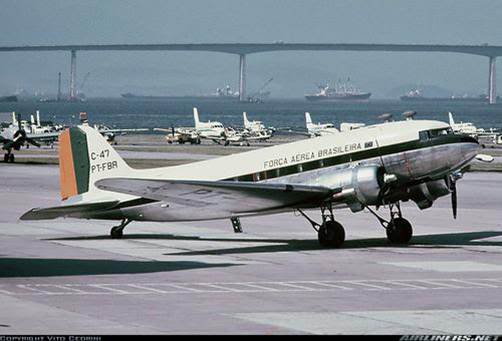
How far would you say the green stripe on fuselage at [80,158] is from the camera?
1619 inches

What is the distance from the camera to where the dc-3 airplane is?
3734 centimetres

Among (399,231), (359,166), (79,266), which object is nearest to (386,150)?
(359,166)

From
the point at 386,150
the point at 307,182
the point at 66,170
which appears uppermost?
the point at 386,150

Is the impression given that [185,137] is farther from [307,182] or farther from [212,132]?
[307,182]

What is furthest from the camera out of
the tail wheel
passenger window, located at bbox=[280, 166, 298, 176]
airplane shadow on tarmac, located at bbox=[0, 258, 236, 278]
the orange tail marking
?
the orange tail marking

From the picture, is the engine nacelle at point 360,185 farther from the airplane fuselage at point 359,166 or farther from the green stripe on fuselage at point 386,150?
the green stripe on fuselage at point 386,150

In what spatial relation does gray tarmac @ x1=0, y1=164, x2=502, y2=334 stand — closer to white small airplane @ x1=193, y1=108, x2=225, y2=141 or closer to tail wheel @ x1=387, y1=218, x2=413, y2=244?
tail wheel @ x1=387, y1=218, x2=413, y2=244

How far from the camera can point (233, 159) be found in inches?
1591

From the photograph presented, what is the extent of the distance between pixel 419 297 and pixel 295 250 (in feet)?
35.2

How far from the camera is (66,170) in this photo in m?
41.6

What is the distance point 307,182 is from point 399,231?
3.78m

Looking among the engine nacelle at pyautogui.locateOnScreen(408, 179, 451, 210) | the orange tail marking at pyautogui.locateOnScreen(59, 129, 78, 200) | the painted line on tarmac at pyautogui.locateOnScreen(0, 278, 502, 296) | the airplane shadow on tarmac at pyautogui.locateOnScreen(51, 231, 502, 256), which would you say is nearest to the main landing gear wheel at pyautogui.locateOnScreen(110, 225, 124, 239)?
the airplane shadow on tarmac at pyautogui.locateOnScreen(51, 231, 502, 256)

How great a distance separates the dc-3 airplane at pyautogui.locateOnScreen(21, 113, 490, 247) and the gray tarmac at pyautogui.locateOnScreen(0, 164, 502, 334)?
115 cm

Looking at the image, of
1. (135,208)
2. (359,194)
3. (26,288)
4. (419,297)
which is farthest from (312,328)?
(135,208)
